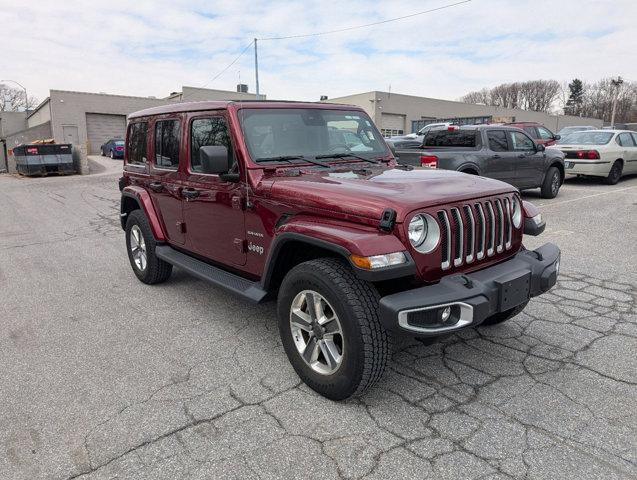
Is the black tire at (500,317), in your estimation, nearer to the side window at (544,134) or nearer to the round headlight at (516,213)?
the round headlight at (516,213)

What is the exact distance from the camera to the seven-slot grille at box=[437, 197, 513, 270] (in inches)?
112

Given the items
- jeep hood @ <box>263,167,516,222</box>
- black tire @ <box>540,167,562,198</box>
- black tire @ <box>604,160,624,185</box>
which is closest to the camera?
jeep hood @ <box>263,167,516,222</box>

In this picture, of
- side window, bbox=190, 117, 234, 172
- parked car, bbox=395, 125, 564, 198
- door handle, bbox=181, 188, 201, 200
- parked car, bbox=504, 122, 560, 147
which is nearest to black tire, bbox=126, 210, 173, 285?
door handle, bbox=181, 188, 201, 200

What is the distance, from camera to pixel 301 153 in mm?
3836

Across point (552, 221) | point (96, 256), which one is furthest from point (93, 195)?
point (552, 221)

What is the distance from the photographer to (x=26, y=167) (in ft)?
70.4

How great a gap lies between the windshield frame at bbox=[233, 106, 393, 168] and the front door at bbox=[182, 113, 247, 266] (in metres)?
0.14

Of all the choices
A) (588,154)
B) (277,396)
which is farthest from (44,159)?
(277,396)

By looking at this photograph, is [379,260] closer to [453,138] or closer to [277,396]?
[277,396]

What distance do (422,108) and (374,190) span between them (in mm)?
51389

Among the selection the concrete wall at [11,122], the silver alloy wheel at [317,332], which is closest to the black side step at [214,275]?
the silver alloy wheel at [317,332]

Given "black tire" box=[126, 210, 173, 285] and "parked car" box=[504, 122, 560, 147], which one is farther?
"parked car" box=[504, 122, 560, 147]

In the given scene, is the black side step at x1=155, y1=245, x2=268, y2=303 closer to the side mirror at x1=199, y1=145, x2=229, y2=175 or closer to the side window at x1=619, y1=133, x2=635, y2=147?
the side mirror at x1=199, y1=145, x2=229, y2=175

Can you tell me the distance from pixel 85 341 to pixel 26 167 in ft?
69.4
